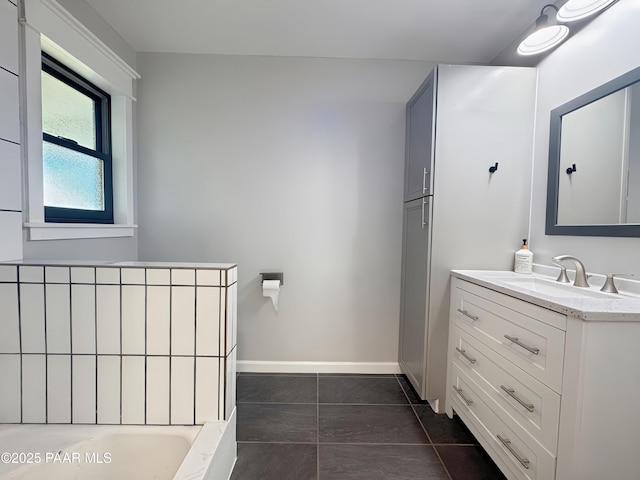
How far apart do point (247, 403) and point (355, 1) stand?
2442mm

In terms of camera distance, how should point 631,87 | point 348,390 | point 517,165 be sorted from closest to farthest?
1. point 631,87
2. point 517,165
3. point 348,390

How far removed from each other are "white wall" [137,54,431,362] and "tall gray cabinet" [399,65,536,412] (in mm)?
472

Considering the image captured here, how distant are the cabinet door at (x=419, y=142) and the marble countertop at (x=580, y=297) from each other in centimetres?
60

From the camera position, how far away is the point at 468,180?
1.81 m

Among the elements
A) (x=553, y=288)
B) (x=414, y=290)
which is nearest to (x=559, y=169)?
(x=553, y=288)

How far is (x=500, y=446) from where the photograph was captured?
4.27ft

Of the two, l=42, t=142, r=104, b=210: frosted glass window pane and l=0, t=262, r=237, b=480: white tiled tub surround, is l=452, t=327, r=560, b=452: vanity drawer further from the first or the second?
l=42, t=142, r=104, b=210: frosted glass window pane

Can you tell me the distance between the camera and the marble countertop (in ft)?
3.05

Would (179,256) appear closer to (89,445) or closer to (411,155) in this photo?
(89,445)

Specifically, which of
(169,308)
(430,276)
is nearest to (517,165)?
(430,276)

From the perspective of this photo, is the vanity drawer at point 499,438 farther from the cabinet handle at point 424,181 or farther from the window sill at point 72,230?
the window sill at point 72,230

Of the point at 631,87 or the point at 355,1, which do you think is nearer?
the point at 631,87

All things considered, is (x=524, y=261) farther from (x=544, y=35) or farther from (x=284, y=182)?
(x=284, y=182)

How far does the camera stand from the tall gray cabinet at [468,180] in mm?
1780
